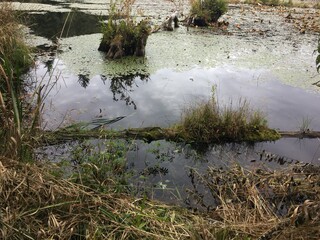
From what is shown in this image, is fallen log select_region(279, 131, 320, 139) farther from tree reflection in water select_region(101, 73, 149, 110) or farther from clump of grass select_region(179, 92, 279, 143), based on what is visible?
tree reflection in water select_region(101, 73, 149, 110)

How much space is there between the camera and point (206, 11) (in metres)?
8.29

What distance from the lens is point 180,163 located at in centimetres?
308

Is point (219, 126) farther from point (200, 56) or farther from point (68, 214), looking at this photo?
point (200, 56)

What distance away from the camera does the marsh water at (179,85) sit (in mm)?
3219

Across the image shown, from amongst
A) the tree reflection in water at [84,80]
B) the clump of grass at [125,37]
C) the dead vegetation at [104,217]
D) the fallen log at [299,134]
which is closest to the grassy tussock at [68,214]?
the dead vegetation at [104,217]

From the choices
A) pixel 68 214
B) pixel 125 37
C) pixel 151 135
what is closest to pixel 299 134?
pixel 151 135

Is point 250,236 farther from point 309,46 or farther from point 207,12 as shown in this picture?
point 207,12

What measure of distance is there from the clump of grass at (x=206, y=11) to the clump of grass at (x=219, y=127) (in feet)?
17.4

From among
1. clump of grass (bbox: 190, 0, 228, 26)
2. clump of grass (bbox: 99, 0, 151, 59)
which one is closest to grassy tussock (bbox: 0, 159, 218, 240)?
clump of grass (bbox: 99, 0, 151, 59)

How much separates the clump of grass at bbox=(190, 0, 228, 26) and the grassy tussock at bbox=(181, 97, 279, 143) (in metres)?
5.29

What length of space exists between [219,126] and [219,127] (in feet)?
0.04

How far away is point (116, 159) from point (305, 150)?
2.07m

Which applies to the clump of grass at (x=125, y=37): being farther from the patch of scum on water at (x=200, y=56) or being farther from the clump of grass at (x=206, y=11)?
the clump of grass at (x=206, y=11)

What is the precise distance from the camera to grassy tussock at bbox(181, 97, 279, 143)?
3.46 meters
